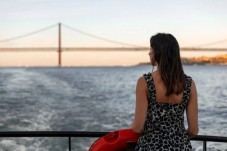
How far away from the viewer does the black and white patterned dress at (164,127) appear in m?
1.93

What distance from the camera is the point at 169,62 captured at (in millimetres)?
1903

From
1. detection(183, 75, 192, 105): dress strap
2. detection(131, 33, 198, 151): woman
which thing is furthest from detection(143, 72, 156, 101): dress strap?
detection(183, 75, 192, 105): dress strap

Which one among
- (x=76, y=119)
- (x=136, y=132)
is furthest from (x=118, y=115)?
(x=136, y=132)

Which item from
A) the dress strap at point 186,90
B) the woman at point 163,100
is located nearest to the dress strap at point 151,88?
the woman at point 163,100

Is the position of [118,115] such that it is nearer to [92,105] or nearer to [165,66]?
[92,105]

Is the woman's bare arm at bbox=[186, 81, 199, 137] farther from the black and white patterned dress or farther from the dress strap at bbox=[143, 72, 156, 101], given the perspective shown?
the dress strap at bbox=[143, 72, 156, 101]

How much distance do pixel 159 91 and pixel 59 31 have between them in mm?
77723

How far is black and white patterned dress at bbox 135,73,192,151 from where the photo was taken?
193 cm

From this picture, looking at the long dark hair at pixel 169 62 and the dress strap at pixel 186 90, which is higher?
the long dark hair at pixel 169 62

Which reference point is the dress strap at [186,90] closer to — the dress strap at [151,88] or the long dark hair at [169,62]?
the long dark hair at [169,62]

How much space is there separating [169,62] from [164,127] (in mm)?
284

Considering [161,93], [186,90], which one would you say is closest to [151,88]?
[161,93]

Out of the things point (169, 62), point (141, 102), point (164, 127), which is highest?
point (169, 62)

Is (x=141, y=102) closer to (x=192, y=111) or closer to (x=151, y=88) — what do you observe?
(x=151, y=88)
